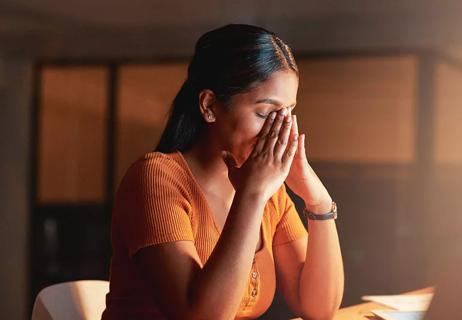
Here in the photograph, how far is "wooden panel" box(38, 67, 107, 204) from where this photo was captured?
18.5 feet

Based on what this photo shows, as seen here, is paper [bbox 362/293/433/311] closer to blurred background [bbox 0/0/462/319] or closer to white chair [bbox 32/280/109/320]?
white chair [bbox 32/280/109/320]

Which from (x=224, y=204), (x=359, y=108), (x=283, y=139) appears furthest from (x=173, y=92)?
(x=283, y=139)

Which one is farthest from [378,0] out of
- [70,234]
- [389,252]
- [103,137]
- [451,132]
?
[70,234]

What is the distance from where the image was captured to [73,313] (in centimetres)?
157

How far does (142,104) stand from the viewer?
554 cm

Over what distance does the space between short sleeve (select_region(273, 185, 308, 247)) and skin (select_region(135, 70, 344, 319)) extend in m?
0.01

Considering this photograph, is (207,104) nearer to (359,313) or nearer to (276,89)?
(276,89)

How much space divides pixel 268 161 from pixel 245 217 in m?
0.12

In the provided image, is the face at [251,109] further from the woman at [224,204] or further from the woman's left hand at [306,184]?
the woman's left hand at [306,184]

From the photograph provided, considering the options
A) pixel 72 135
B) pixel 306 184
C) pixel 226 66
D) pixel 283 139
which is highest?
pixel 226 66

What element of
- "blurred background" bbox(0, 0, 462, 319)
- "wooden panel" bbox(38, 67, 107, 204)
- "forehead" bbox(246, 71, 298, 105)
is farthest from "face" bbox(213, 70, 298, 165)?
"wooden panel" bbox(38, 67, 107, 204)

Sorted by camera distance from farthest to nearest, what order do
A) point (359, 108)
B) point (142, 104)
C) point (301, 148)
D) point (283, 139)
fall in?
point (142, 104), point (359, 108), point (301, 148), point (283, 139)

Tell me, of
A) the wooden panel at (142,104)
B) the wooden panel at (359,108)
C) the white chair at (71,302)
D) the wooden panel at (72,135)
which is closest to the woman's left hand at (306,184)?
the white chair at (71,302)

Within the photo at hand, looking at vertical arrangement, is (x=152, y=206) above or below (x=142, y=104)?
above
